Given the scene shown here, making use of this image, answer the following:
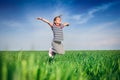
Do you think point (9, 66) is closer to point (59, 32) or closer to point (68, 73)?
point (68, 73)

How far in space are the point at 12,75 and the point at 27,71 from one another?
132mm

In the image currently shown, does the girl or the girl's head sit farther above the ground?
the girl's head

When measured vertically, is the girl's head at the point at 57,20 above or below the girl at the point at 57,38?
above

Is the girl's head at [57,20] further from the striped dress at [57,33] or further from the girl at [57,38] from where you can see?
the striped dress at [57,33]

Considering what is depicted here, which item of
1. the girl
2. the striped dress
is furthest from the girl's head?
the striped dress

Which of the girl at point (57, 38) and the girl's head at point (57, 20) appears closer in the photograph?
the girl at point (57, 38)

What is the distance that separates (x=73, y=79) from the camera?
1067mm

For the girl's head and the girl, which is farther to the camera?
the girl's head

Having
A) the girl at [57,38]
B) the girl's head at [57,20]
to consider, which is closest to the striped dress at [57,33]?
the girl at [57,38]

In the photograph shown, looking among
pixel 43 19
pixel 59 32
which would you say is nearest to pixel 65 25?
pixel 59 32

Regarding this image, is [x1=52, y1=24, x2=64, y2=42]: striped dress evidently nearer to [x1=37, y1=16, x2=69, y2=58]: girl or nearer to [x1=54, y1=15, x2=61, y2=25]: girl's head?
[x1=37, y1=16, x2=69, y2=58]: girl

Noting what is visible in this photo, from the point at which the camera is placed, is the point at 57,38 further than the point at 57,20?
No

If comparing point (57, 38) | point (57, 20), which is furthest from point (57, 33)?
point (57, 20)

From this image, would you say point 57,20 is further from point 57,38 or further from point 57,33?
point 57,38
